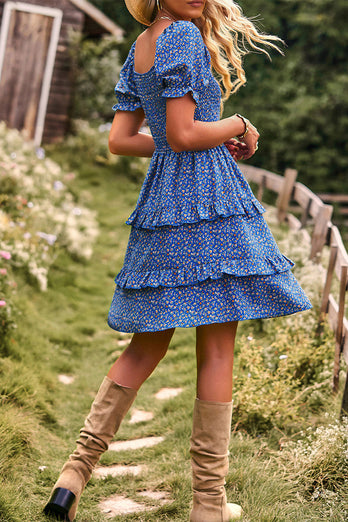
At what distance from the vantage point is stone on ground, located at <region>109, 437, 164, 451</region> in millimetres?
3029

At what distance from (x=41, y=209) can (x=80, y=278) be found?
906 millimetres

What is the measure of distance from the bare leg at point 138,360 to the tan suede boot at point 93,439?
1.1 inches

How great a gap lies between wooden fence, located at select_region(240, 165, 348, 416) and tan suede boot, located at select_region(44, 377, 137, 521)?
3.92 ft

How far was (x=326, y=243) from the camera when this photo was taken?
482 centimetres

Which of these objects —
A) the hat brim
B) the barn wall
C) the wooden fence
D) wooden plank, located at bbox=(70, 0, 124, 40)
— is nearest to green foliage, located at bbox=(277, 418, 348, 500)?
the wooden fence

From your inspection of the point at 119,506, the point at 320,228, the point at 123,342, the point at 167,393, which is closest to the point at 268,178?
the point at 320,228

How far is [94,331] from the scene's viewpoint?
4.79 metres

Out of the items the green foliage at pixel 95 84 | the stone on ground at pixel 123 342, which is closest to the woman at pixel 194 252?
the stone on ground at pixel 123 342

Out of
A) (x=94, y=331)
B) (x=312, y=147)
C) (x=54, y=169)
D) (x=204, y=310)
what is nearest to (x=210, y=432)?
(x=204, y=310)

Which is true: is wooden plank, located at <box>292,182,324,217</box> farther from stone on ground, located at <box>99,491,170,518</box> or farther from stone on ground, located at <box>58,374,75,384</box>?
stone on ground, located at <box>99,491,170,518</box>

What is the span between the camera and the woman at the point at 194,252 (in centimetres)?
193

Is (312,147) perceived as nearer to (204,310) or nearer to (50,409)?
(50,409)

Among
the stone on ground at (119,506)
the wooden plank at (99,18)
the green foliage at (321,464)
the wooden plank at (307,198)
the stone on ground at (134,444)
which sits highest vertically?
the wooden plank at (99,18)

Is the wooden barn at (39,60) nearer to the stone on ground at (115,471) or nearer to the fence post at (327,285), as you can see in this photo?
the fence post at (327,285)
